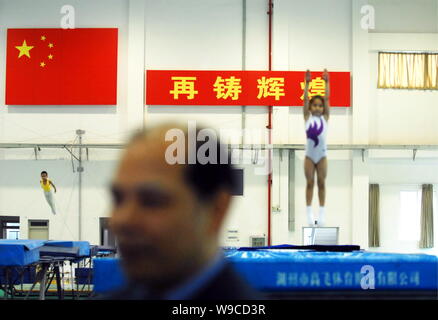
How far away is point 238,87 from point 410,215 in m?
6.47

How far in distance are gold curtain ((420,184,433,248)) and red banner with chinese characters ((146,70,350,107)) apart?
167 inches

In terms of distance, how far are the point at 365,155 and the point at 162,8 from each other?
5.84 metres

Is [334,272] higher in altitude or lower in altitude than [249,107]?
lower

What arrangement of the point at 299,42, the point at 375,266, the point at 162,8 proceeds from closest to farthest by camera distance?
the point at 375,266 < the point at 162,8 < the point at 299,42

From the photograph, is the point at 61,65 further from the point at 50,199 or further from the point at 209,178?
the point at 209,178

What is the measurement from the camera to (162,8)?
840cm

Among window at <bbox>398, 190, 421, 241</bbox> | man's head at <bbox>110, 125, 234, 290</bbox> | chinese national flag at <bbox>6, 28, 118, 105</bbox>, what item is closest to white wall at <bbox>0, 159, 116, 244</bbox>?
Answer: chinese national flag at <bbox>6, 28, 118, 105</bbox>

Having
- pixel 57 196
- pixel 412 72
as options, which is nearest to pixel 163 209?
pixel 412 72

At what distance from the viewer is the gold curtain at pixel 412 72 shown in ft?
33.4

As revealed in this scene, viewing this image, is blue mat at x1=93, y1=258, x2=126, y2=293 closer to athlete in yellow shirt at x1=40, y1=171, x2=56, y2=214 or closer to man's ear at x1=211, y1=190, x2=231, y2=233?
man's ear at x1=211, y1=190, x2=231, y2=233

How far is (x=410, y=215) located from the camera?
13086 millimetres

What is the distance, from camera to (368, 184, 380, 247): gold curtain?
41.5ft
